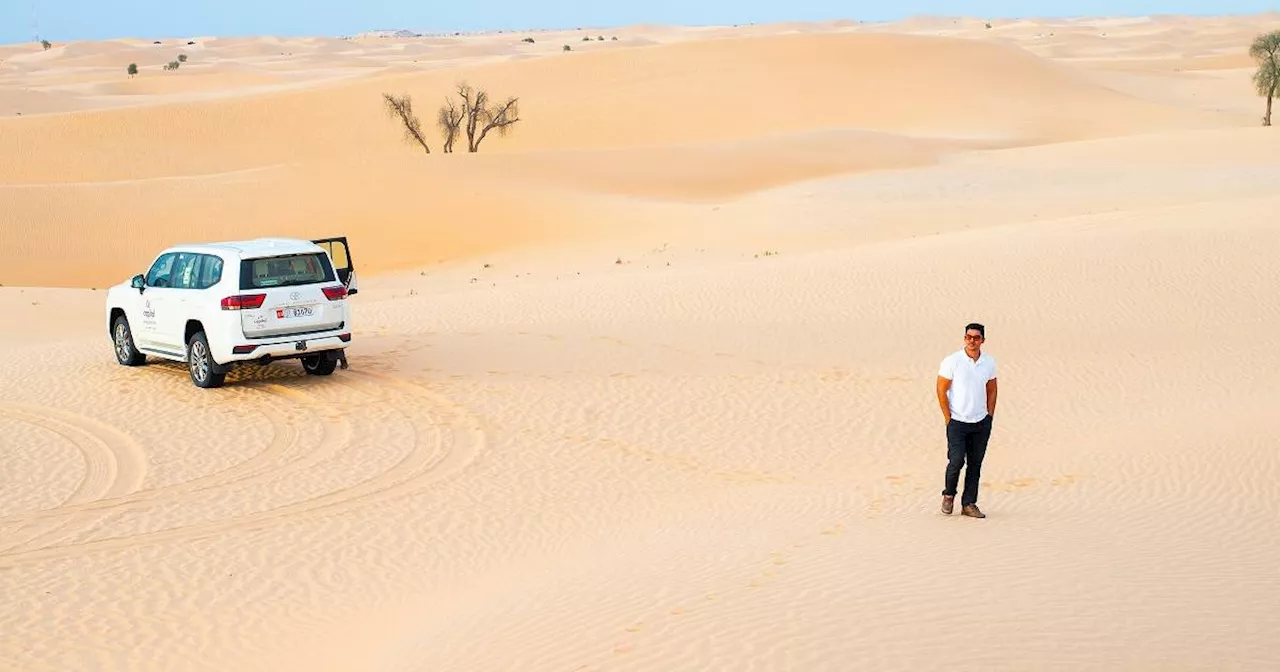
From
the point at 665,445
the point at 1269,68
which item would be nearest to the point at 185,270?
the point at 665,445

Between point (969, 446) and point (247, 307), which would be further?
point (247, 307)

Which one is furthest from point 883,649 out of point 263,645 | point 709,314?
point 709,314

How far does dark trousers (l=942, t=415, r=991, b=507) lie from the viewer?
10016mm

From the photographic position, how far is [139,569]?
32.0 feet

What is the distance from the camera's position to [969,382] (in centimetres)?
989

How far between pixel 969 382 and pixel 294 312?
839cm

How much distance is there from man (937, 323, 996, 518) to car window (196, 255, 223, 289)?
9012 mm

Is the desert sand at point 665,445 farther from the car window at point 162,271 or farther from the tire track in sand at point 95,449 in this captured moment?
the car window at point 162,271

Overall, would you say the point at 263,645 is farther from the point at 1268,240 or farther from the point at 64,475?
the point at 1268,240

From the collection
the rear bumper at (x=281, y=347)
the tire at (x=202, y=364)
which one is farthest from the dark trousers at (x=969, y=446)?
the tire at (x=202, y=364)

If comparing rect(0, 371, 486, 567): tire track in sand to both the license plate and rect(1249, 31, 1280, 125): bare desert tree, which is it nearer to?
the license plate

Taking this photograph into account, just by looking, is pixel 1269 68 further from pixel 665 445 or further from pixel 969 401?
pixel 969 401

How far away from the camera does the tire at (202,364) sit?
15.6 m

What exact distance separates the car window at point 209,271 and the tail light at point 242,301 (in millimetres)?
559
